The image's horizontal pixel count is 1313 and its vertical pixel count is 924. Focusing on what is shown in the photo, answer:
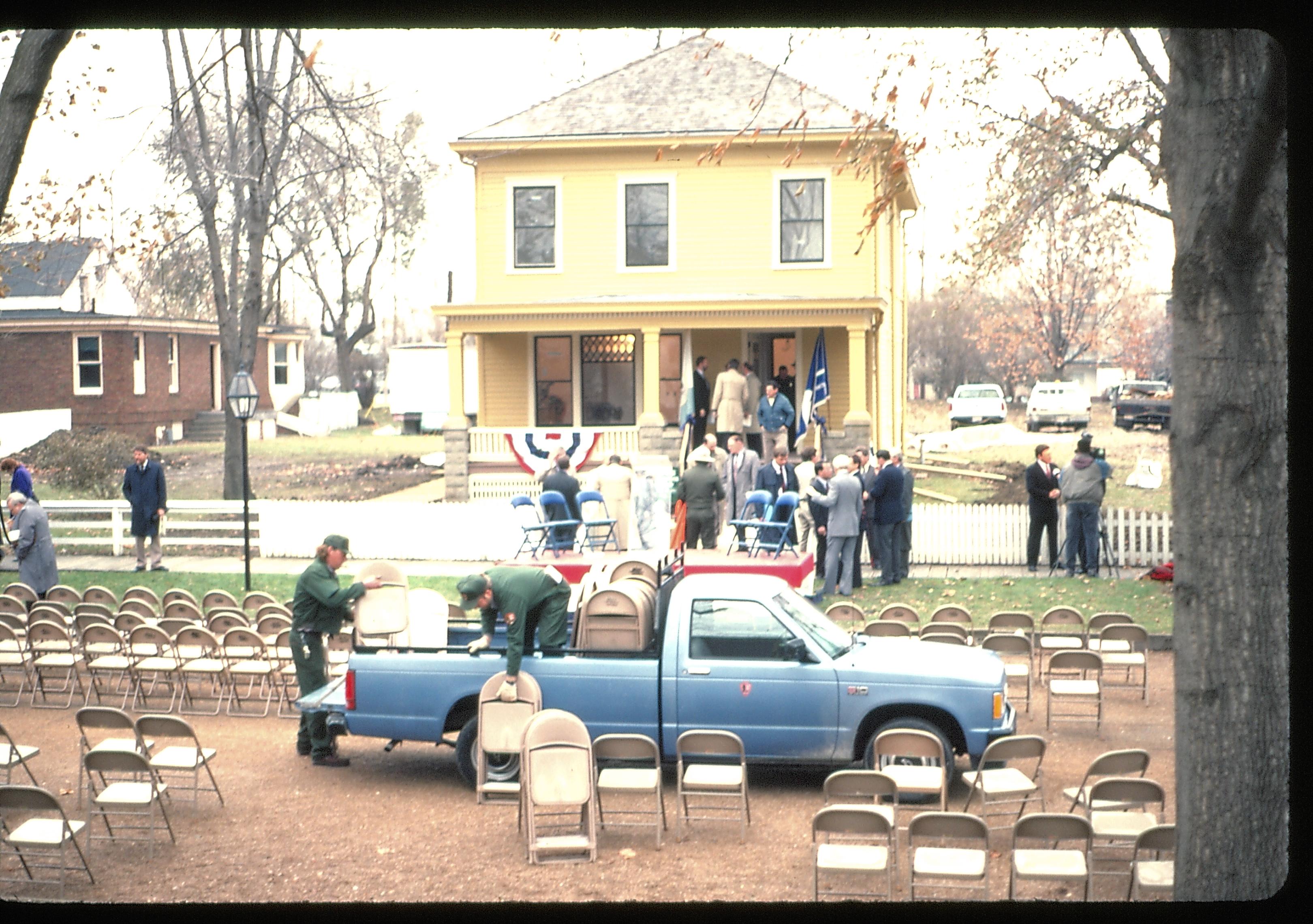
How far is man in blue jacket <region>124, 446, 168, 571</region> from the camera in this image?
21016mm

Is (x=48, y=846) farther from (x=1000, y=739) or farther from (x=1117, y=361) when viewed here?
(x=1117, y=361)

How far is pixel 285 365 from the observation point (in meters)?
55.2

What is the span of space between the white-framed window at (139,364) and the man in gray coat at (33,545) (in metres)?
27.4

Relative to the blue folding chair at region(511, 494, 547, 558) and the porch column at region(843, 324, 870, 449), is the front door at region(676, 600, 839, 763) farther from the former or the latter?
the porch column at region(843, 324, 870, 449)

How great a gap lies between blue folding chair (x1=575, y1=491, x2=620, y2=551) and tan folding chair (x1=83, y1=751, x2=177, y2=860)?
338 inches

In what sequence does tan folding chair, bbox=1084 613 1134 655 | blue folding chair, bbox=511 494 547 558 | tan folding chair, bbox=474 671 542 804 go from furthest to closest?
blue folding chair, bbox=511 494 547 558 → tan folding chair, bbox=1084 613 1134 655 → tan folding chair, bbox=474 671 542 804

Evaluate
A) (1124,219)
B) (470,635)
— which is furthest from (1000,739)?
(1124,219)

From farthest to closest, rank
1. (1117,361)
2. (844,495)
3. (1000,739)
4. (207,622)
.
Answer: (1117,361) → (844,495) → (207,622) → (1000,739)

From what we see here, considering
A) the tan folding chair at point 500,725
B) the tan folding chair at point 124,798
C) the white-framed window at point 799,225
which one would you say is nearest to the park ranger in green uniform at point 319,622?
the tan folding chair at point 500,725

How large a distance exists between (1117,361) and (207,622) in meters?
69.6

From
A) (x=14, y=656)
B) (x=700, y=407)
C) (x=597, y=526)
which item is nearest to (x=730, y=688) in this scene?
(x=14, y=656)

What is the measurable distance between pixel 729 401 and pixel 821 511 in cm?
672

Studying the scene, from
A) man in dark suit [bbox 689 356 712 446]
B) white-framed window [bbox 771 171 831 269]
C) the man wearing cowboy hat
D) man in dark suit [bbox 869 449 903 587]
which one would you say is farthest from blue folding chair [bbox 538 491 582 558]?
white-framed window [bbox 771 171 831 269]

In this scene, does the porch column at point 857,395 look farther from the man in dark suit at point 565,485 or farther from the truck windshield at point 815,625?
the truck windshield at point 815,625
